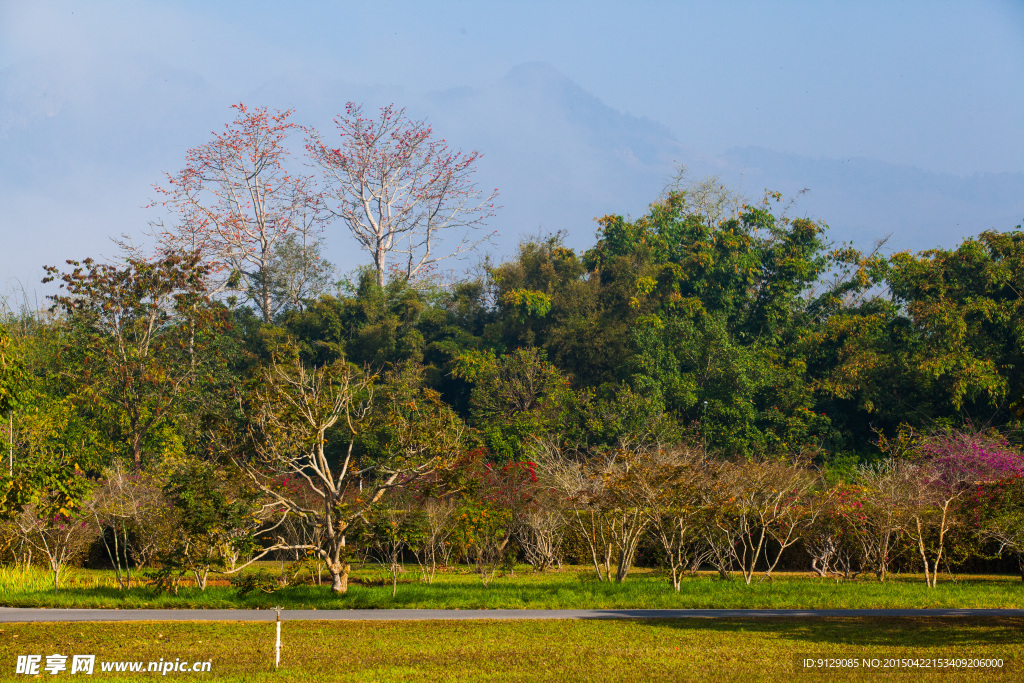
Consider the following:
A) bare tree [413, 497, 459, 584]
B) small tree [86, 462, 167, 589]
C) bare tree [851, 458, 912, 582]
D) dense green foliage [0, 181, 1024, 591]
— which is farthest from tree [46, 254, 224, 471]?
bare tree [851, 458, 912, 582]

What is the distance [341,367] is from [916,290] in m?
25.9

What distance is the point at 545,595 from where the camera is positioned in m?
15.8

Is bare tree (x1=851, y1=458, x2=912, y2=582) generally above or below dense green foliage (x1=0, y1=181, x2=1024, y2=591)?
below

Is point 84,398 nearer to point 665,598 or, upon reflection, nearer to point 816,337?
point 665,598

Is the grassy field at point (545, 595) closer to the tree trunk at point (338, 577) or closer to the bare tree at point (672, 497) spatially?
the tree trunk at point (338, 577)

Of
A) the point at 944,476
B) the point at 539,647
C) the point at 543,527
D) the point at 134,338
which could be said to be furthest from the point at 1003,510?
the point at 134,338

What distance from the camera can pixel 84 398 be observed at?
29703mm

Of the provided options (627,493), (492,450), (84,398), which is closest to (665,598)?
(627,493)

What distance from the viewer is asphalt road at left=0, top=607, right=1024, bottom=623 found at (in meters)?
13.5

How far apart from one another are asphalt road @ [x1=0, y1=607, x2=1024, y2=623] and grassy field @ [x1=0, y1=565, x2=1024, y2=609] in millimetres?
514

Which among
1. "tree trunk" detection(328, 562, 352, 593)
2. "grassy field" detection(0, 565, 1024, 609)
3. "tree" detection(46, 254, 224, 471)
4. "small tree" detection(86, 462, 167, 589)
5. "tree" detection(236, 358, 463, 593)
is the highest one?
"tree" detection(46, 254, 224, 471)

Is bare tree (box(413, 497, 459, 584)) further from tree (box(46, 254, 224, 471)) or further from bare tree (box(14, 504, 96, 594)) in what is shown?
tree (box(46, 254, 224, 471))

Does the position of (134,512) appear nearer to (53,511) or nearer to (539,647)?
(53,511)

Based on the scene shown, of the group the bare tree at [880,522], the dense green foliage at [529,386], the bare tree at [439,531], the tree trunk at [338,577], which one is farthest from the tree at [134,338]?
the bare tree at [880,522]
